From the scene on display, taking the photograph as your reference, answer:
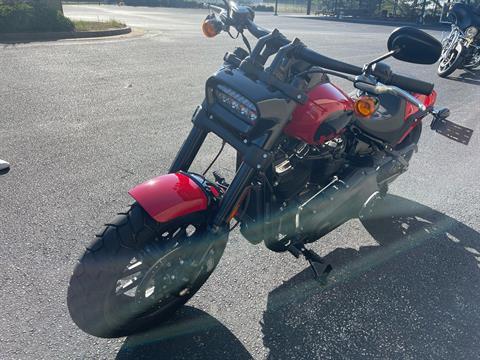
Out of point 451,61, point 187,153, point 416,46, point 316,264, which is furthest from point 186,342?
point 451,61

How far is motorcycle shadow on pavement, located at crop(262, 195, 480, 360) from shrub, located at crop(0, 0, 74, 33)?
12.1 meters

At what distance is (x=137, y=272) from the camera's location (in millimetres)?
2361

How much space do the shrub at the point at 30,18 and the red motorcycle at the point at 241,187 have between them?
11540mm

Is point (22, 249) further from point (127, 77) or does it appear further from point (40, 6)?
point (40, 6)

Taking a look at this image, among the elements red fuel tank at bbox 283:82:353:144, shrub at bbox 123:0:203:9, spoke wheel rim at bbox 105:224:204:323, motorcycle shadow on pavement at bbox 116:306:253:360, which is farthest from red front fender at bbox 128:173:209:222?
shrub at bbox 123:0:203:9

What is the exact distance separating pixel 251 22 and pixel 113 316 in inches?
73.0

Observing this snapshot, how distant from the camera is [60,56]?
9930mm

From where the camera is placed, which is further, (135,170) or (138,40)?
(138,40)

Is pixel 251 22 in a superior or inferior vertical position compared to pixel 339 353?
superior

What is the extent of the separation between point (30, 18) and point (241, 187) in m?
12.7

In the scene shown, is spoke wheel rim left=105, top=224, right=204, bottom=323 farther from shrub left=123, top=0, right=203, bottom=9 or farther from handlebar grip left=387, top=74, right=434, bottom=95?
shrub left=123, top=0, right=203, bottom=9

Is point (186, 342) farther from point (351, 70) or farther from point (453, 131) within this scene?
point (453, 131)

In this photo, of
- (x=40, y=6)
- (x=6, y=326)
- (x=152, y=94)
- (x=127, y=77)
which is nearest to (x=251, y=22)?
(x=6, y=326)

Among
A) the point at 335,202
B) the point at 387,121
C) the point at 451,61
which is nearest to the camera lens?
the point at 335,202
